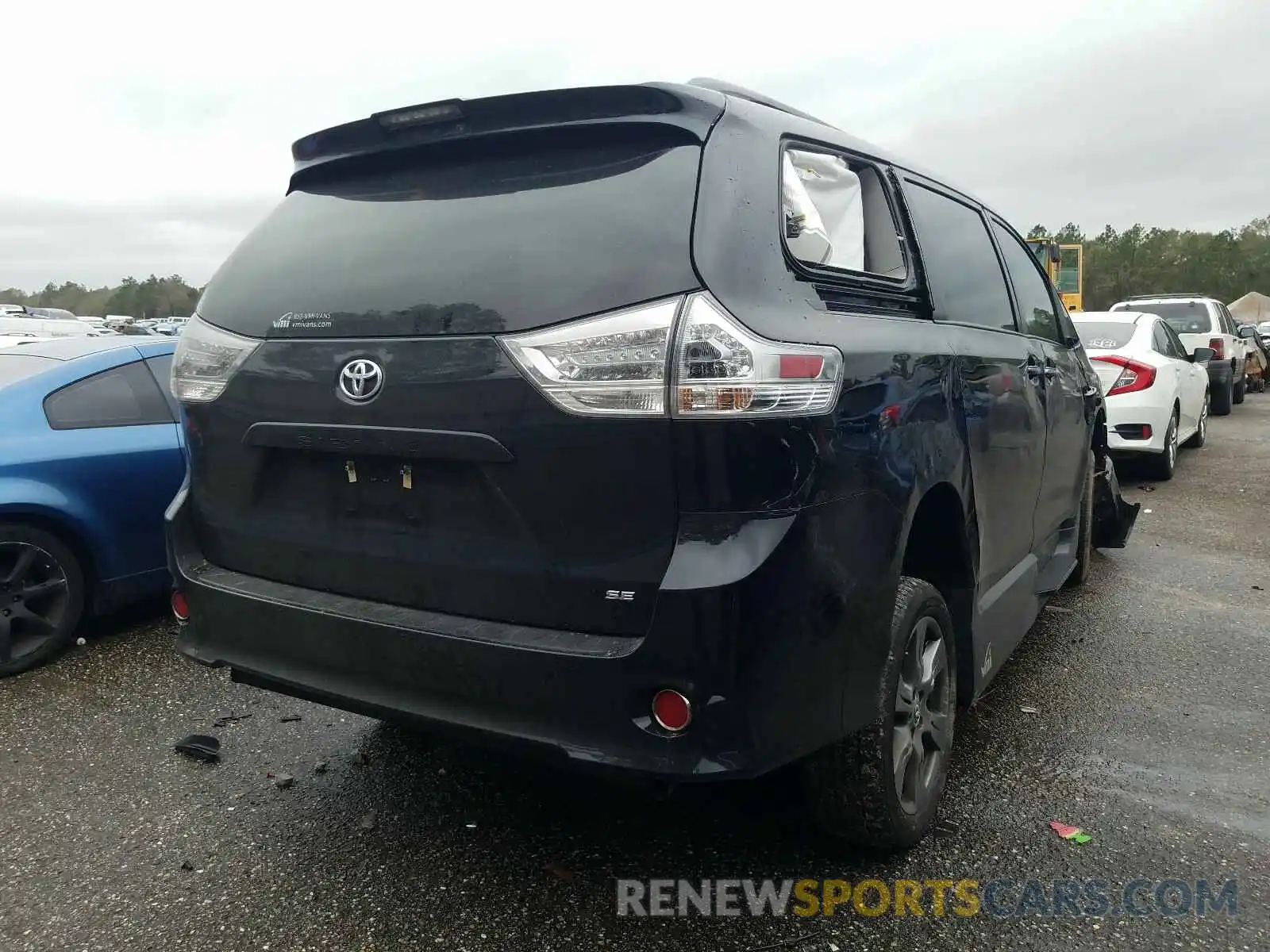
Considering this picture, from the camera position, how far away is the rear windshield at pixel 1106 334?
8.66m

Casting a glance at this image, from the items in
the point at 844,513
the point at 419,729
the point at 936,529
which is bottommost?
the point at 419,729

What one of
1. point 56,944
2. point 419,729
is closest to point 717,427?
point 419,729

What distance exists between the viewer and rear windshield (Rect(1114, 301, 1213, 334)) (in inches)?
583

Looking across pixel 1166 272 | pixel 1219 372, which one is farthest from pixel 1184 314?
pixel 1166 272

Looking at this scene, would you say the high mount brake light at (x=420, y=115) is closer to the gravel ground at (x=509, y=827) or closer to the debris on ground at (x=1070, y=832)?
the gravel ground at (x=509, y=827)

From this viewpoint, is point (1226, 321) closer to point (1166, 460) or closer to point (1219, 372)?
point (1219, 372)

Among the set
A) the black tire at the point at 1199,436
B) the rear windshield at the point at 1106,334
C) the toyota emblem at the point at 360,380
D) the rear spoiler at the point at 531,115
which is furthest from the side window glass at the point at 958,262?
the black tire at the point at 1199,436

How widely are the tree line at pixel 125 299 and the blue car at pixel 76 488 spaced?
235 feet

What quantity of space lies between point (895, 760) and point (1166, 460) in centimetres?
761

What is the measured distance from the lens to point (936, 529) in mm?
2740

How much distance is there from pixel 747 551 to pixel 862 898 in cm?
115

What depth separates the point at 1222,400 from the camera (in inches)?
601

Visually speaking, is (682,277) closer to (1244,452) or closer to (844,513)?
(844,513)

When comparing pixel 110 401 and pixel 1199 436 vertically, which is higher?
pixel 110 401
